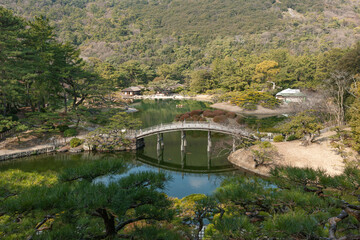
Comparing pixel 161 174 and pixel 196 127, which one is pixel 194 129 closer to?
pixel 196 127

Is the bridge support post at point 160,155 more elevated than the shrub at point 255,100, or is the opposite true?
the shrub at point 255,100

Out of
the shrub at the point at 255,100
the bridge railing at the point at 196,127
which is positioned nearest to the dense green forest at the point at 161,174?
the shrub at the point at 255,100

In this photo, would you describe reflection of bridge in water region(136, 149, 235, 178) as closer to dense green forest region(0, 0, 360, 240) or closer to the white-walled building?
dense green forest region(0, 0, 360, 240)

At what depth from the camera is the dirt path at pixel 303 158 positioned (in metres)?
14.3

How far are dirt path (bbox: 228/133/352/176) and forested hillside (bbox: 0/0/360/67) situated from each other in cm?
6920

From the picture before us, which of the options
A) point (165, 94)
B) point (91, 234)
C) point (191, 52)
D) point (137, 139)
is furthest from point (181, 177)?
point (191, 52)

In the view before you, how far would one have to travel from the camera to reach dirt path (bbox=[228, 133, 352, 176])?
14.3 meters

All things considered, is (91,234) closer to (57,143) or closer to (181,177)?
(181,177)

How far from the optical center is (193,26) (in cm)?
12975

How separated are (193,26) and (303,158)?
128 metres

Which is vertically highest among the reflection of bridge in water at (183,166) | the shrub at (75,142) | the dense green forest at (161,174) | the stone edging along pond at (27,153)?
the dense green forest at (161,174)

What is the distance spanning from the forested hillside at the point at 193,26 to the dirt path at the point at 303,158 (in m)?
69.2

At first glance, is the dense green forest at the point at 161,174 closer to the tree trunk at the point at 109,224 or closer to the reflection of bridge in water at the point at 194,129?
the tree trunk at the point at 109,224

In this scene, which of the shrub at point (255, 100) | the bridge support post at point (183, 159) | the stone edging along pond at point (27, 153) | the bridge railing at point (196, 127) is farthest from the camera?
the shrub at point (255, 100)
